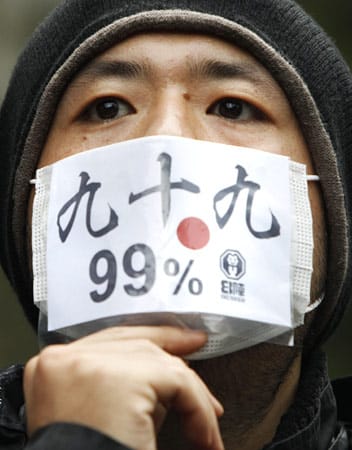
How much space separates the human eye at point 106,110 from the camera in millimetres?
3289

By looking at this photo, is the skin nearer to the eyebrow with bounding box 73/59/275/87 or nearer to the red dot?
the eyebrow with bounding box 73/59/275/87

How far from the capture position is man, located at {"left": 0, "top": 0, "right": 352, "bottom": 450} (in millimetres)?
3236

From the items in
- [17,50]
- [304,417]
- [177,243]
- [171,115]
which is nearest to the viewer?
[177,243]

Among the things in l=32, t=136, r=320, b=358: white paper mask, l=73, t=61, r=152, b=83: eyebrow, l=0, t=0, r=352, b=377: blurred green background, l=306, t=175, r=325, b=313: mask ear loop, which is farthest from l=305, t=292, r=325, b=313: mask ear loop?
l=0, t=0, r=352, b=377: blurred green background

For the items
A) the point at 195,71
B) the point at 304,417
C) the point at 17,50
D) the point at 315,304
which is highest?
the point at 17,50

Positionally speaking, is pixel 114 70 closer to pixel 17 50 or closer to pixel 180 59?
pixel 180 59

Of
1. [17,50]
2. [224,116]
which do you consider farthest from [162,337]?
[17,50]

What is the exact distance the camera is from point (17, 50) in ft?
26.7

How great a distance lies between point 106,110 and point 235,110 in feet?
1.06

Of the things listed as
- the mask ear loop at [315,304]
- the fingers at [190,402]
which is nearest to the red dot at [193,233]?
the fingers at [190,402]

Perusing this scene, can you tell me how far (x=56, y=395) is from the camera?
254 centimetres

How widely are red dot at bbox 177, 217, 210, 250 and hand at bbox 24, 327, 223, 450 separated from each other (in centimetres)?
25

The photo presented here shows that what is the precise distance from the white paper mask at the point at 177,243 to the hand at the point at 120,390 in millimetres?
173

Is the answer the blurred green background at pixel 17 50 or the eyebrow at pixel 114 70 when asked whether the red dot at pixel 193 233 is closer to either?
the eyebrow at pixel 114 70
